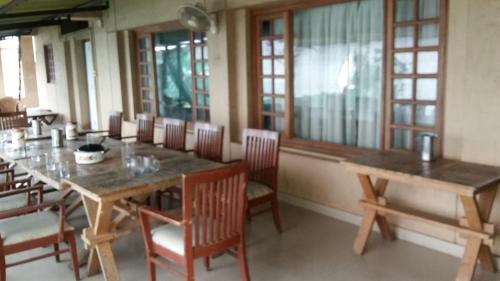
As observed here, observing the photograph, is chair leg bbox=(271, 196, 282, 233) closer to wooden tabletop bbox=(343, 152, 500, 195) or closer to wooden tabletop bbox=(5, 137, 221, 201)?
wooden tabletop bbox=(5, 137, 221, 201)

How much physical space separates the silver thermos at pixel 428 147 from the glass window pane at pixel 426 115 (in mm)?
352

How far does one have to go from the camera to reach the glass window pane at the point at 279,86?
4605mm

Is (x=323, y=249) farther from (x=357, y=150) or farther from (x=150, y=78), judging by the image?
(x=150, y=78)

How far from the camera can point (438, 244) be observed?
10.9ft

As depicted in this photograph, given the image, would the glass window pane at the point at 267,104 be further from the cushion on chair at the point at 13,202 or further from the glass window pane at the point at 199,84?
the cushion on chair at the point at 13,202

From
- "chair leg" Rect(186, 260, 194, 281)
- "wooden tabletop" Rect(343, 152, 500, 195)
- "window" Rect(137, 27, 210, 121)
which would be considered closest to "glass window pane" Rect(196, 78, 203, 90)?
"window" Rect(137, 27, 210, 121)

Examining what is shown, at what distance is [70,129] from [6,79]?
10.3m

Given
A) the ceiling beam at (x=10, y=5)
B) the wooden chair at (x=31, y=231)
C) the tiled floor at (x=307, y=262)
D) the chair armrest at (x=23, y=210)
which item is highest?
the ceiling beam at (x=10, y=5)

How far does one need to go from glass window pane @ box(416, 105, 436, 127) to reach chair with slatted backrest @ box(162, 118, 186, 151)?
2.25 metres

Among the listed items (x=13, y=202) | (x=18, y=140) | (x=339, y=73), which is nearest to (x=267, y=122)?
(x=339, y=73)

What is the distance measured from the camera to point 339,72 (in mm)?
4113

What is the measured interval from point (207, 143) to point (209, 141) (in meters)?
0.03

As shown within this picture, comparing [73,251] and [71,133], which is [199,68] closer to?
[71,133]

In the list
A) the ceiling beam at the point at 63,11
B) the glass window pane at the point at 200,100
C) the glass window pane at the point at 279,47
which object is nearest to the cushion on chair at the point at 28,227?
the glass window pane at the point at 279,47
